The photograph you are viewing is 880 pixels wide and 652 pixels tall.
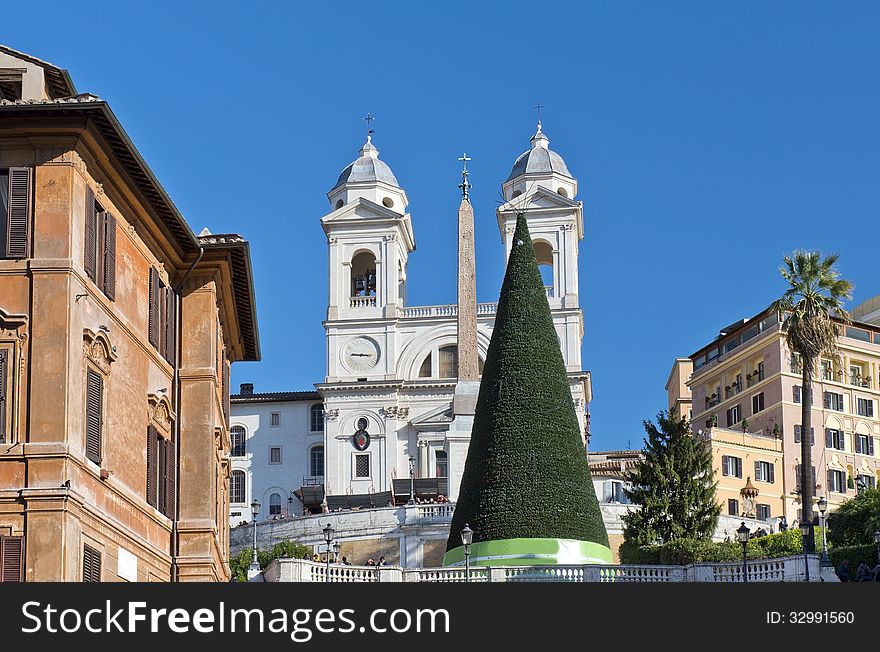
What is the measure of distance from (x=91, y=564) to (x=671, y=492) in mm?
46722

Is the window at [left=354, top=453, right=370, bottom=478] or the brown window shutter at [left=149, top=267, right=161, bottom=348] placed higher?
the window at [left=354, top=453, right=370, bottom=478]

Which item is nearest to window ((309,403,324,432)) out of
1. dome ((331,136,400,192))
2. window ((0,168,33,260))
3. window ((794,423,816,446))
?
dome ((331,136,400,192))

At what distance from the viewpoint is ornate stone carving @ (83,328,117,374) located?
102 feet

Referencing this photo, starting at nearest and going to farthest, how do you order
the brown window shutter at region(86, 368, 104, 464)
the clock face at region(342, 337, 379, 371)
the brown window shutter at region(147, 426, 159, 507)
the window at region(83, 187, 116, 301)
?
the brown window shutter at region(86, 368, 104, 464) < the window at region(83, 187, 116, 301) < the brown window shutter at region(147, 426, 159, 507) < the clock face at region(342, 337, 379, 371)

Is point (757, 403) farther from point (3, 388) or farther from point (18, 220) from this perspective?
point (3, 388)

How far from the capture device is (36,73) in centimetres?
3425

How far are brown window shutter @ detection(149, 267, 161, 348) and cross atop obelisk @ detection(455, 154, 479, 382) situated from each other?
43.1 m

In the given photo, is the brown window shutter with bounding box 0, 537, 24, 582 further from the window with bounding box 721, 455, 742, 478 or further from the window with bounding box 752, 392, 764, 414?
the window with bounding box 752, 392, 764, 414

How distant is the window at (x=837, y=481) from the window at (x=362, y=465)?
2748 cm

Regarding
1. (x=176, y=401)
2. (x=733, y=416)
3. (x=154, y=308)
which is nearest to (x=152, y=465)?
(x=176, y=401)

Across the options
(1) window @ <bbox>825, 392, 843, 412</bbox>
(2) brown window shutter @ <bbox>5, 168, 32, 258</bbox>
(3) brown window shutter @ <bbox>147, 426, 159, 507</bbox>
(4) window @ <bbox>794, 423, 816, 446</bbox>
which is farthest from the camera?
(1) window @ <bbox>825, 392, 843, 412</bbox>

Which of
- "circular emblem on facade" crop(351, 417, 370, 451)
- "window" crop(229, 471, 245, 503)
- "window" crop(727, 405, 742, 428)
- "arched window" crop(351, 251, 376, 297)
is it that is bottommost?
"window" crop(229, 471, 245, 503)

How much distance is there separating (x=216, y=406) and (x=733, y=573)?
15504 millimetres
